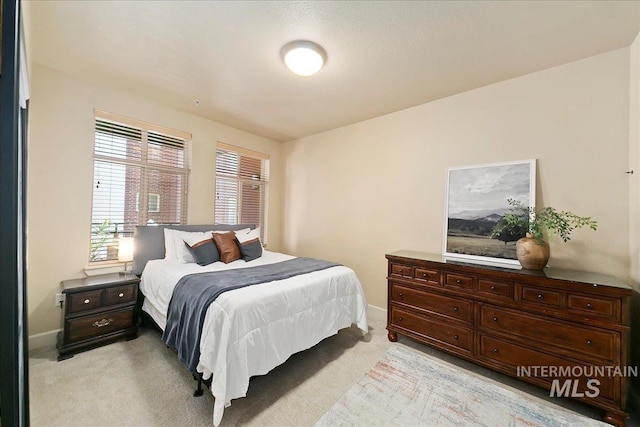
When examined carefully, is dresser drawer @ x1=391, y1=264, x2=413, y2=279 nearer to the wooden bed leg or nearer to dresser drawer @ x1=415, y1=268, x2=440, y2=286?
dresser drawer @ x1=415, y1=268, x2=440, y2=286

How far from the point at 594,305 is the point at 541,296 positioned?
0.94 feet

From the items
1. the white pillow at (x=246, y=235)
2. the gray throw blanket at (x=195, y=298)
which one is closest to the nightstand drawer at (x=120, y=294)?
the gray throw blanket at (x=195, y=298)

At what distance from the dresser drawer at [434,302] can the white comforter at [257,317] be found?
44 cm

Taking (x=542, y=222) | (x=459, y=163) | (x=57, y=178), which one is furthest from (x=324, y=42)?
(x=57, y=178)

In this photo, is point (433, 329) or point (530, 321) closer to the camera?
point (530, 321)

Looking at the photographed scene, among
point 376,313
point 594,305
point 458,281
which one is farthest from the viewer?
point 376,313

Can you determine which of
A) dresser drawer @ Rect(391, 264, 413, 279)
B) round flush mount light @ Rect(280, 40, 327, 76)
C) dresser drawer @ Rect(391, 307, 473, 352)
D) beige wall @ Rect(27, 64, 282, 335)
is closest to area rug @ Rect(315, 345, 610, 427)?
dresser drawer @ Rect(391, 307, 473, 352)

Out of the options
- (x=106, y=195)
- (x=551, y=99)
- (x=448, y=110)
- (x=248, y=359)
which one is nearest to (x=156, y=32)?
(x=106, y=195)

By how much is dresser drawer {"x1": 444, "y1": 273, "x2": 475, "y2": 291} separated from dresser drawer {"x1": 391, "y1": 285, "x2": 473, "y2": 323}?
5.0 inches

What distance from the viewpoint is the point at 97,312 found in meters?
2.49

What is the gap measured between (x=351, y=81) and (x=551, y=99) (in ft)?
6.36

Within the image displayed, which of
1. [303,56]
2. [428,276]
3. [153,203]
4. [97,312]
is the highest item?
[303,56]

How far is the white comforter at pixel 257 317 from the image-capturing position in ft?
5.58

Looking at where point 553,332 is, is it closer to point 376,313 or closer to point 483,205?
point 483,205
